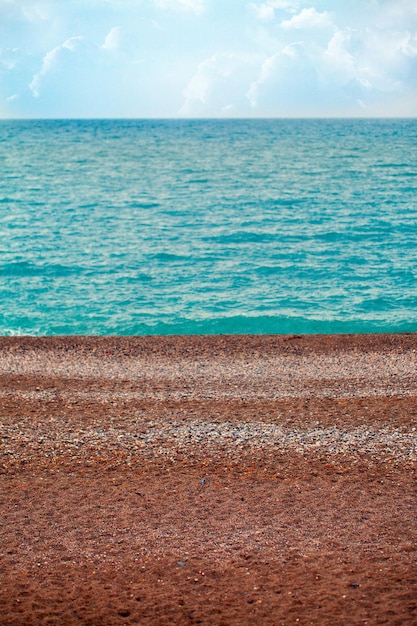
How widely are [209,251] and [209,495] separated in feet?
67.5

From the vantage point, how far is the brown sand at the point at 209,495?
6773mm

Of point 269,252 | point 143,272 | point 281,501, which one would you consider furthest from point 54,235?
point 281,501

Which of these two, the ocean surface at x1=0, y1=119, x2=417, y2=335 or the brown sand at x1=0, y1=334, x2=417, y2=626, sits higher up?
the ocean surface at x1=0, y1=119, x2=417, y2=335

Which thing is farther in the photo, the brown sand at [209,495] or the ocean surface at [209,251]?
the ocean surface at [209,251]

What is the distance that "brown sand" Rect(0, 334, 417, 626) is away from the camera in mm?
6773

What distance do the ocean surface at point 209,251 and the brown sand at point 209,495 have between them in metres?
6.43

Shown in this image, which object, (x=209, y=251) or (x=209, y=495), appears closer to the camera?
(x=209, y=495)

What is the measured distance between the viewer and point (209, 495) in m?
8.79

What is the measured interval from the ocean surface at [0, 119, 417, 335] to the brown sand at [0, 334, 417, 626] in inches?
253

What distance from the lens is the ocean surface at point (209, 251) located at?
20844 mm

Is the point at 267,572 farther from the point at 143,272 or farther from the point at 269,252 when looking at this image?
the point at 269,252

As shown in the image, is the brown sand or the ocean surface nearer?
the brown sand

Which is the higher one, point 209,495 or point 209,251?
point 209,251

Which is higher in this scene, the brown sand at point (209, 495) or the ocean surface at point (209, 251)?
the ocean surface at point (209, 251)
